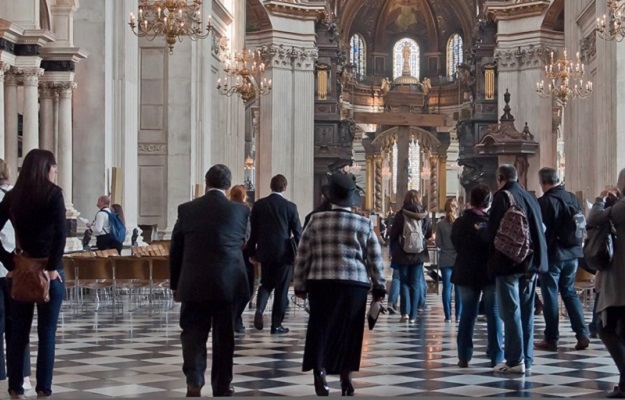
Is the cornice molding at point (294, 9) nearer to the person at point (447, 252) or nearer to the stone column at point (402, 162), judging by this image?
the stone column at point (402, 162)

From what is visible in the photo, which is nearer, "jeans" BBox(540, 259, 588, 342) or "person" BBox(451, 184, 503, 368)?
"person" BBox(451, 184, 503, 368)

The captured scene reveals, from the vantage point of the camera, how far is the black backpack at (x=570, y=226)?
440 inches

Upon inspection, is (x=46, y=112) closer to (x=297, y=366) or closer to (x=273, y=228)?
(x=273, y=228)

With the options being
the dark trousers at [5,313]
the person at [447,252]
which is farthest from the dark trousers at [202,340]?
the person at [447,252]

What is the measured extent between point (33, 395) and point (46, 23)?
1274 cm

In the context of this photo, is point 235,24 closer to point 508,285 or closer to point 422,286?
point 422,286

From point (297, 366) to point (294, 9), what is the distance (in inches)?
1331

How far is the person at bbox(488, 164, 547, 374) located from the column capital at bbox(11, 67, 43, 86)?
33.2 feet

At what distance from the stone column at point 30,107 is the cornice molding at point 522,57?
1040 inches

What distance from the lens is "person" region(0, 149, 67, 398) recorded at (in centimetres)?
777

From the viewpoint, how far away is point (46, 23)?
1995cm

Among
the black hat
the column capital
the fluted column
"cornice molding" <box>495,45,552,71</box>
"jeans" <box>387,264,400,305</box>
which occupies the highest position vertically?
"cornice molding" <box>495,45,552,71</box>

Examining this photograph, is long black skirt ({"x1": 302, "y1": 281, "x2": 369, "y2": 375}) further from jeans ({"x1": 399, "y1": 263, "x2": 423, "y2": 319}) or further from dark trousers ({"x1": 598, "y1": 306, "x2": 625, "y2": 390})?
jeans ({"x1": 399, "y1": 263, "x2": 423, "y2": 319})

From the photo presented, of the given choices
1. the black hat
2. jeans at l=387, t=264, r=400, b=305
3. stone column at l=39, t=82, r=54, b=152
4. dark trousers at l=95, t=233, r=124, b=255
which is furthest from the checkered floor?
stone column at l=39, t=82, r=54, b=152
